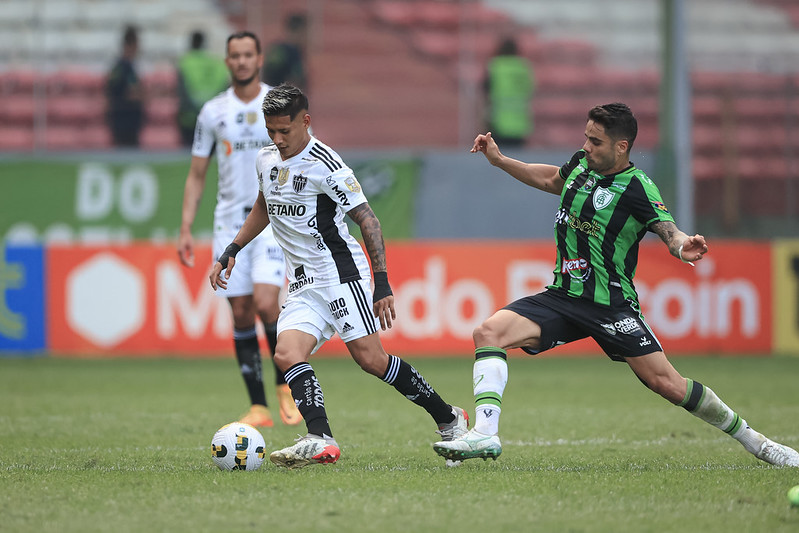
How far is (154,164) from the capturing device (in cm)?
1533

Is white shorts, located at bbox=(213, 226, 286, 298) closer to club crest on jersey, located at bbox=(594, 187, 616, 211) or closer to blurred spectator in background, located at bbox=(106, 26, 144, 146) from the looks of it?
club crest on jersey, located at bbox=(594, 187, 616, 211)

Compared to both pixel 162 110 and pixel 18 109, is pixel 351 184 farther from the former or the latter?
pixel 18 109

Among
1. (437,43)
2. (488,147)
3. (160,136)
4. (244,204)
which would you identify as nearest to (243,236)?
(488,147)

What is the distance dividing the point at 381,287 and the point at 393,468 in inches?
36.7

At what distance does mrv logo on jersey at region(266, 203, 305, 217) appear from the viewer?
5.92m

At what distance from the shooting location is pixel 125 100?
15773 millimetres

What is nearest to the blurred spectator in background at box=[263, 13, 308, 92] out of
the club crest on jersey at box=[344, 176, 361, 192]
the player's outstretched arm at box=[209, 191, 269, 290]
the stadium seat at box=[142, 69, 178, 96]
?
the stadium seat at box=[142, 69, 178, 96]

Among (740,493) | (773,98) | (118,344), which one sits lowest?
(118,344)

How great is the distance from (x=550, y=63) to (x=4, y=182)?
7840 mm

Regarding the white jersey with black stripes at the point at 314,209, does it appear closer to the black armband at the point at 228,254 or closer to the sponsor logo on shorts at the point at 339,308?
the sponsor logo on shorts at the point at 339,308

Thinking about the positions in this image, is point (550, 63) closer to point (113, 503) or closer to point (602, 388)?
point (602, 388)

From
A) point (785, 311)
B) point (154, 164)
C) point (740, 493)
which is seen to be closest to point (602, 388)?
point (785, 311)

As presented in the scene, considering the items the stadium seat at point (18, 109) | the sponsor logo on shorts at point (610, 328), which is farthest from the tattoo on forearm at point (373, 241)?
the stadium seat at point (18, 109)

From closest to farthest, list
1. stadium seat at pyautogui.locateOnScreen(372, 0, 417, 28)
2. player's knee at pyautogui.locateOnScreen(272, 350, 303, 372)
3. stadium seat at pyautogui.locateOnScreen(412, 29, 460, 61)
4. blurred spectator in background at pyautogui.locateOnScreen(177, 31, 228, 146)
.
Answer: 1. player's knee at pyautogui.locateOnScreen(272, 350, 303, 372)
2. blurred spectator in background at pyautogui.locateOnScreen(177, 31, 228, 146)
3. stadium seat at pyautogui.locateOnScreen(412, 29, 460, 61)
4. stadium seat at pyautogui.locateOnScreen(372, 0, 417, 28)
